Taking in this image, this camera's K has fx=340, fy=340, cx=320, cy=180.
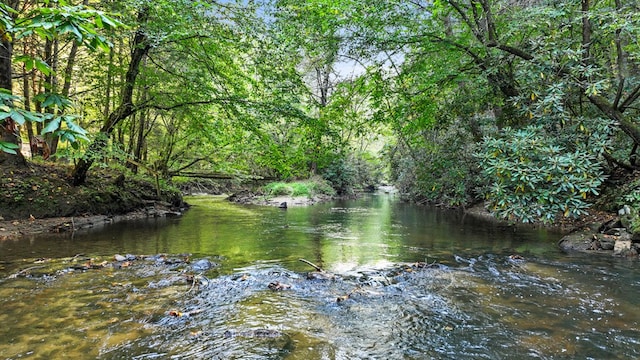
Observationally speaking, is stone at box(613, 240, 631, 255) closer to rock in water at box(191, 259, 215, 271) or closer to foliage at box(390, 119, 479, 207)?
foliage at box(390, 119, 479, 207)

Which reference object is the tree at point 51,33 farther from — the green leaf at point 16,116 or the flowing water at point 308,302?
the flowing water at point 308,302

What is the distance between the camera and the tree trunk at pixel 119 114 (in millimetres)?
10210

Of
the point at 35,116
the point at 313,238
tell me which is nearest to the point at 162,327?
the point at 35,116

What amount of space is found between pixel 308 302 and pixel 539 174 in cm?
542

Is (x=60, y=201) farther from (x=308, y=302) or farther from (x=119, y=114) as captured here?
(x=308, y=302)

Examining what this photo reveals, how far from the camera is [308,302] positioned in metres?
5.09

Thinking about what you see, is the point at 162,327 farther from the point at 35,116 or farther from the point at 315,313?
the point at 35,116

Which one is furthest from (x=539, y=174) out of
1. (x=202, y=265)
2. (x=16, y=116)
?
(x=16, y=116)

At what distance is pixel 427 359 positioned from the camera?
3.55 metres

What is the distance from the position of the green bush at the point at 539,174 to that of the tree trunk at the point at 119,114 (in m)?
9.93

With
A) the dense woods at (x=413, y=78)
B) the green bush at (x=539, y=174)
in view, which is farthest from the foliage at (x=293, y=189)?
the green bush at (x=539, y=174)

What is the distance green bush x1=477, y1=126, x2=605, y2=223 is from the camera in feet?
22.4

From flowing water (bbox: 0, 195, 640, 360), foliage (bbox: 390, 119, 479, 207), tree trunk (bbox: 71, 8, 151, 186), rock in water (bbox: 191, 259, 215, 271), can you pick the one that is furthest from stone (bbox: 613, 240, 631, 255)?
tree trunk (bbox: 71, 8, 151, 186)

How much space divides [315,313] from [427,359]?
1618 mm
